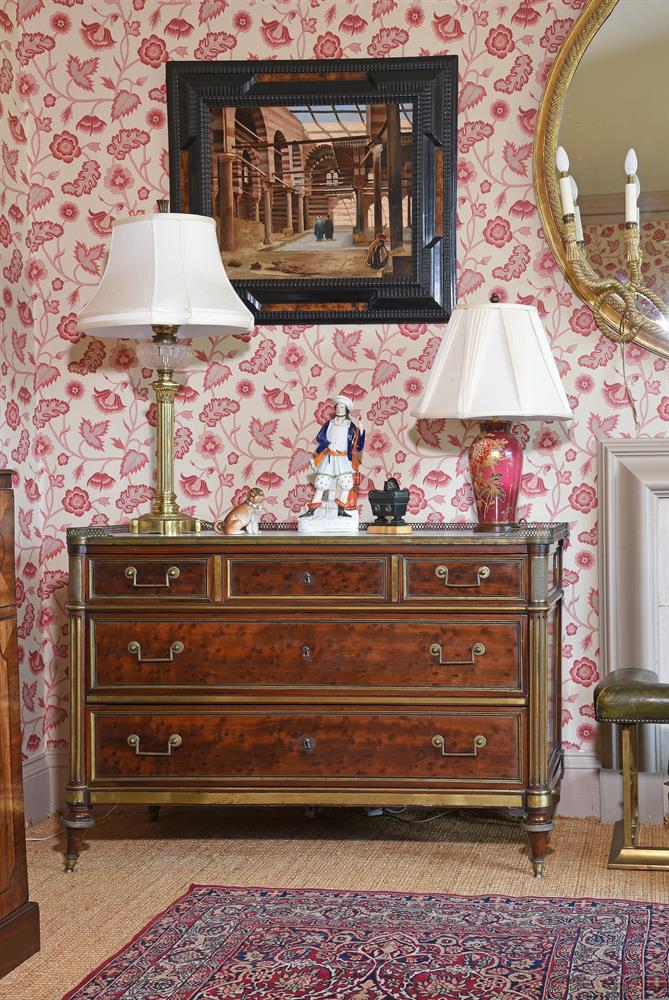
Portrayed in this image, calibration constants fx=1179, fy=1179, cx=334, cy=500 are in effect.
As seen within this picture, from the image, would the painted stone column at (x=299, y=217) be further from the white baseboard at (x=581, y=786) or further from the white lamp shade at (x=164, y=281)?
the white baseboard at (x=581, y=786)

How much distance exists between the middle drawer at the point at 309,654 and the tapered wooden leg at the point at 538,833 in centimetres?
34

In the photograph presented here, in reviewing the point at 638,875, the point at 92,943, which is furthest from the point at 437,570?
the point at 92,943

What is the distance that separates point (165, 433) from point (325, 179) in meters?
1.02

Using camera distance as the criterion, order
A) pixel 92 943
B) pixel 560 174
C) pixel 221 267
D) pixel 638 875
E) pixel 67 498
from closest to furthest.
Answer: pixel 92 943 < pixel 638 875 < pixel 221 267 < pixel 560 174 < pixel 67 498

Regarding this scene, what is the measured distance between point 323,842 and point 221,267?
1783 millimetres

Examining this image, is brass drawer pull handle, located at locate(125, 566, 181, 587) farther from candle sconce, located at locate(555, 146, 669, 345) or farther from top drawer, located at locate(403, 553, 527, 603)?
candle sconce, located at locate(555, 146, 669, 345)

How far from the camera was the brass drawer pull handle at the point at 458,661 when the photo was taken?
329 cm

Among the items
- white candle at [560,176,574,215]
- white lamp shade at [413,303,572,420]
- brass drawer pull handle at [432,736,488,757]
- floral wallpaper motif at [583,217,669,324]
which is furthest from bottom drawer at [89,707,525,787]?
white candle at [560,176,574,215]

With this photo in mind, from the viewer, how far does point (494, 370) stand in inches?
136

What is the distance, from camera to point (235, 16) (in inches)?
156

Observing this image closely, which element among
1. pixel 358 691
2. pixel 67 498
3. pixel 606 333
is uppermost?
pixel 606 333

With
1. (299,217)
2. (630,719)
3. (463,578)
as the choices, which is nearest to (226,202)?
(299,217)

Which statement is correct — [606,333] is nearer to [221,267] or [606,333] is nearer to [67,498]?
[221,267]

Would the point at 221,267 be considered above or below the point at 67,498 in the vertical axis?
above
